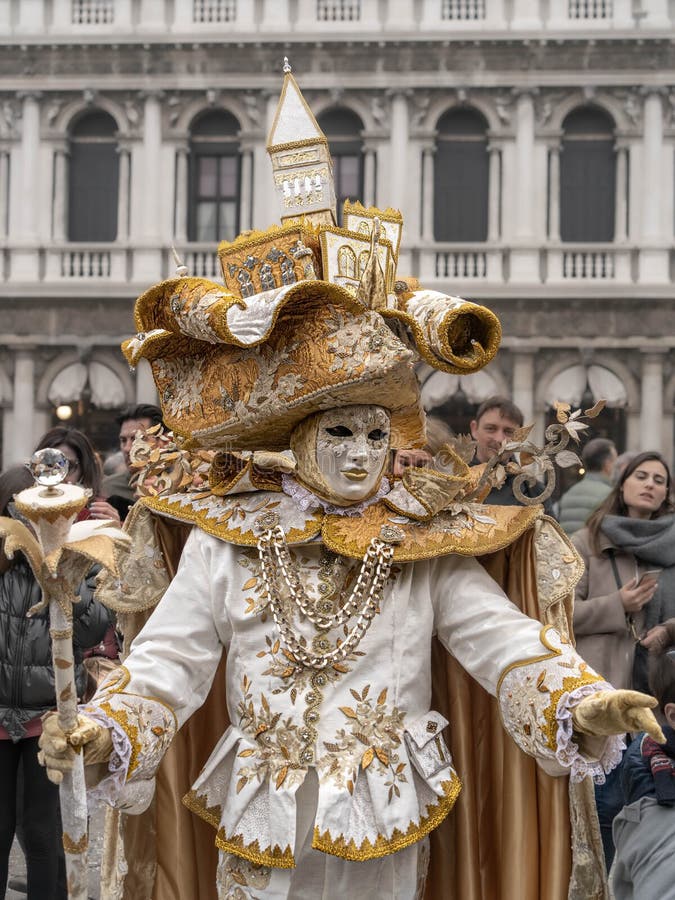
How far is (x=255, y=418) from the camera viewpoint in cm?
279

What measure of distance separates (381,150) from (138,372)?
3.94 metres

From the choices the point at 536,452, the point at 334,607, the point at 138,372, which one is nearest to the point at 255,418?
the point at 334,607

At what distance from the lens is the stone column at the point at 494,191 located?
1569 centimetres

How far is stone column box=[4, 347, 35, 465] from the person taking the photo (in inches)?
620

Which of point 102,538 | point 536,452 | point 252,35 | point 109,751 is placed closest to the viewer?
point 102,538

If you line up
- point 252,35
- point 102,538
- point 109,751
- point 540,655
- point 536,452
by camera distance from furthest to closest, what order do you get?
point 252,35 < point 536,452 < point 540,655 < point 109,751 < point 102,538

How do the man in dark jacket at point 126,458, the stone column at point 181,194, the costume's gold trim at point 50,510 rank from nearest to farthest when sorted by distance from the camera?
the costume's gold trim at point 50,510 → the man in dark jacket at point 126,458 → the stone column at point 181,194

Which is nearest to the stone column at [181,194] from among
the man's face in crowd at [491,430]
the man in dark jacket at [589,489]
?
the man in dark jacket at [589,489]

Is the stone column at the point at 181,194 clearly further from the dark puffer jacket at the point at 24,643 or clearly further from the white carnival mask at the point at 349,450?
the white carnival mask at the point at 349,450

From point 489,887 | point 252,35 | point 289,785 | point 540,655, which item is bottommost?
point 489,887

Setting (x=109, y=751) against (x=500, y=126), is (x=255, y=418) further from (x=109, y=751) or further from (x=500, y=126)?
(x=500, y=126)

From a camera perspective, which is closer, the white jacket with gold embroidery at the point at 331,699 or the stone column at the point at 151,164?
the white jacket with gold embroidery at the point at 331,699

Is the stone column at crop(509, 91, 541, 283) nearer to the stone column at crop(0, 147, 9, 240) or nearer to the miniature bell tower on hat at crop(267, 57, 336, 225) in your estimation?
the stone column at crop(0, 147, 9, 240)

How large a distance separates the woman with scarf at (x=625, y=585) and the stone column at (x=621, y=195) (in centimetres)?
1160
